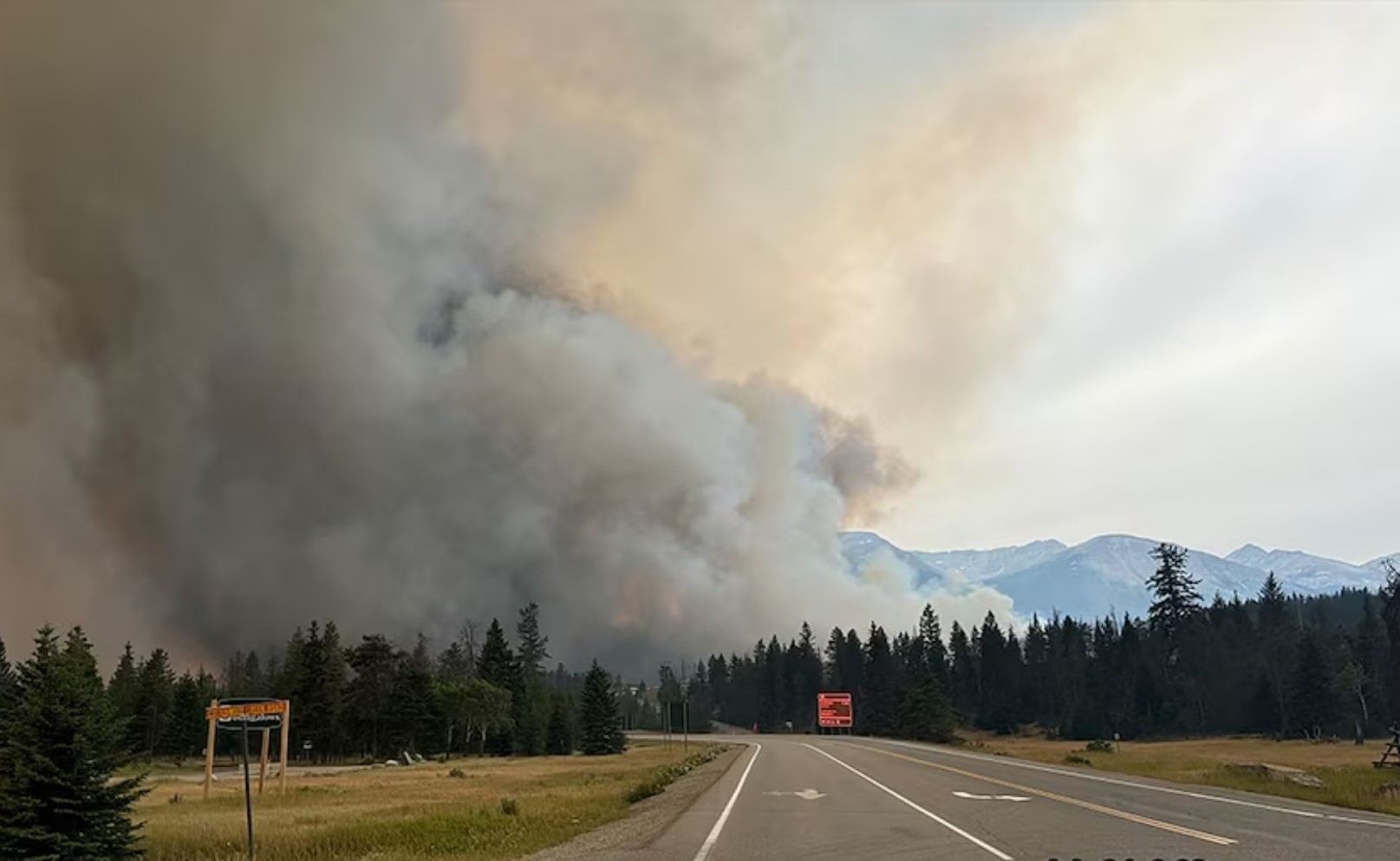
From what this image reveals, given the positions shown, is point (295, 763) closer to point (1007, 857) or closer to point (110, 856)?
point (110, 856)

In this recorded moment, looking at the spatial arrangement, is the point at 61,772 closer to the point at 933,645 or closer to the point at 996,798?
the point at 996,798

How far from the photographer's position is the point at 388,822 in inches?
963

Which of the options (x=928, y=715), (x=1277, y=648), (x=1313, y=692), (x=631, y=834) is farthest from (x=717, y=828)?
(x=1277, y=648)

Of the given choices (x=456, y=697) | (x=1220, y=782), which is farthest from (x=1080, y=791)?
(x=456, y=697)

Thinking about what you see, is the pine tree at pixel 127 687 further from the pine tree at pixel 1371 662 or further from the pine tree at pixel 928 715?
the pine tree at pixel 1371 662

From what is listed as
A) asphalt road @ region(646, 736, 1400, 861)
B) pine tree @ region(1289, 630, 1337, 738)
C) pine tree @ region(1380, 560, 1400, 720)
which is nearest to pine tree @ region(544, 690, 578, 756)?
pine tree @ region(1289, 630, 1337, 738)

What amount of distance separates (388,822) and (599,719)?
88.5 meters

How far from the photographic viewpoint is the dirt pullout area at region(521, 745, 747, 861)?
1620 centimetres

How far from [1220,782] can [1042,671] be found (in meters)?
146

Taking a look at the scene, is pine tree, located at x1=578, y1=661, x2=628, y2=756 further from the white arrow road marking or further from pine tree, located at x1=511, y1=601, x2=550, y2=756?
the white arrow road marking

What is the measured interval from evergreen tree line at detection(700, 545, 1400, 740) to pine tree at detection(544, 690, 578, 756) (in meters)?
45.3

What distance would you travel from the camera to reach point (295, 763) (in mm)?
105062

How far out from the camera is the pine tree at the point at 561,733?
124 m

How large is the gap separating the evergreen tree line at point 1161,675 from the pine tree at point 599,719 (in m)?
39.7
